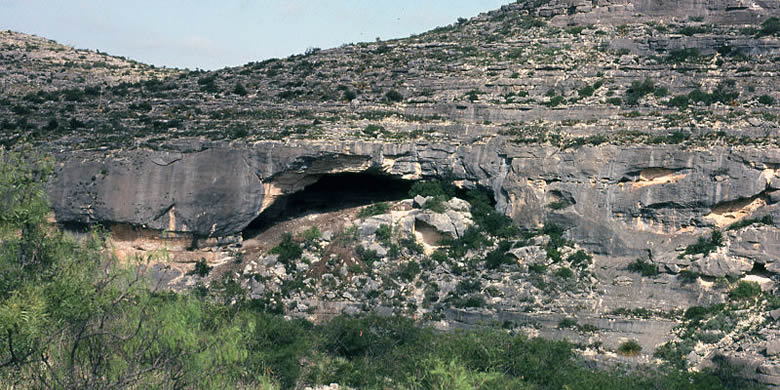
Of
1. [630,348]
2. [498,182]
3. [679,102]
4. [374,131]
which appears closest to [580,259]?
[630,348]

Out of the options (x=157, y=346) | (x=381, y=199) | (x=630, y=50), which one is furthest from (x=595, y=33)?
(x=157, y=346)

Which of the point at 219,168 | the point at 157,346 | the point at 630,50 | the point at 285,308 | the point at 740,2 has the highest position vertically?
the point at 740,2

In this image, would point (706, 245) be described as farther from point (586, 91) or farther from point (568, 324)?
point (586, 91)

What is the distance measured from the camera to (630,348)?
30.9 meters

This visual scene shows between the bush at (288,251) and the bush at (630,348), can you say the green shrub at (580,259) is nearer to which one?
the bush at (630,348)

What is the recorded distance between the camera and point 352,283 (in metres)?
36.0

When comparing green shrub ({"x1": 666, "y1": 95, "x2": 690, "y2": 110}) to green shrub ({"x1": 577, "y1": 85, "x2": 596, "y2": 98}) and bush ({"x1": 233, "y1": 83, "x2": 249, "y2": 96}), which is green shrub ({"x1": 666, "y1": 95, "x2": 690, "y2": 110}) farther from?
bush ({"x1": 233, "y1": 83, "x2": 249, "y2": 96})

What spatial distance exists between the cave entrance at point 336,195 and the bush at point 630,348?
1293cm

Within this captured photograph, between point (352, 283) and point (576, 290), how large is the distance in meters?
8.67

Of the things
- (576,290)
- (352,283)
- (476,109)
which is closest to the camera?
(576,290)

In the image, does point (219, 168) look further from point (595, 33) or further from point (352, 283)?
point (595, 33)

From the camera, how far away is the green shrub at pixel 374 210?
38.6m

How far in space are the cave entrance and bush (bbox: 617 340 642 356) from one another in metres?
12.9

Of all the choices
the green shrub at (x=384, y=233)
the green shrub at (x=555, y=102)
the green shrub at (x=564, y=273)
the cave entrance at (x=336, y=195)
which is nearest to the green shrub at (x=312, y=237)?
the cave entrance at (x=336, y=195)
